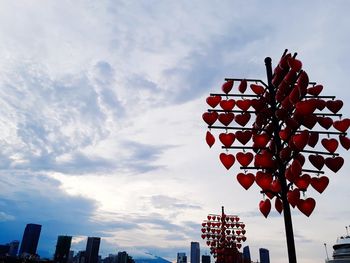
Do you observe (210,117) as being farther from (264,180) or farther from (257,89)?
(264,180)

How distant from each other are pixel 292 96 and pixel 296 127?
0.60m

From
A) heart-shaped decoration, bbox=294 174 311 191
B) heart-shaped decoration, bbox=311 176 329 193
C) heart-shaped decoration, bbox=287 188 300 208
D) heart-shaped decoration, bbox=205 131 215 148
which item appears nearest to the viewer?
heart-shaped decoration, bbox=287 188 300 208

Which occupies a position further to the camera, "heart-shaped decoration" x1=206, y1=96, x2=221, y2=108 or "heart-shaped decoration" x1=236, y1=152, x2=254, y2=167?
"heart-shaped decoration" x1=206, y1=96, x2=221, y2=108

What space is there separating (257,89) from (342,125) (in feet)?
5.78

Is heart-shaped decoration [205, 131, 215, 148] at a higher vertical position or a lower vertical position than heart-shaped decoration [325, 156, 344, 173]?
higher

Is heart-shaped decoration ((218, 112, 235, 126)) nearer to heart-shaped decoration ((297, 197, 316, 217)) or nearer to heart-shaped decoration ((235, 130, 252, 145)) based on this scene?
heart-shaped decoration ((235, 130, 252, 145))

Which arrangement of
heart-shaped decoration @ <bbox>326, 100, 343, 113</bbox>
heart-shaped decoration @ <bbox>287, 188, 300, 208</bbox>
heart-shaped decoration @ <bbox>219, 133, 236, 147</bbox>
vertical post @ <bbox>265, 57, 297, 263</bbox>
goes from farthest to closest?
heart-shaped decoration @ <bbox>219, 133, 236, 147</bbox> → heart-shaped decoration @ <bbox>326, 100, 343, 113</bbox> → heart-shaped decoration @ <bbox>287, 188, 300, 208</bbox> → vertical post @ <bbox>265, 57, 297, 263</bbox>

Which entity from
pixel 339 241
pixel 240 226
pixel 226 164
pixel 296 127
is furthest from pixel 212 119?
pixel 339 241

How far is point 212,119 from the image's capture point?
238 inches

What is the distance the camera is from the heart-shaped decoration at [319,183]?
5.42 m

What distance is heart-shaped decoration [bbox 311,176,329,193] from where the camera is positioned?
5.42 meters

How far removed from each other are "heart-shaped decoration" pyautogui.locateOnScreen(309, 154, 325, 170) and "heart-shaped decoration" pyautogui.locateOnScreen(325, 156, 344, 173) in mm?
110

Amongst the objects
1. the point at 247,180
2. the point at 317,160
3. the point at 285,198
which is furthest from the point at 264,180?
the point at 317,160

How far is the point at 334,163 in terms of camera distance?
546 cm
